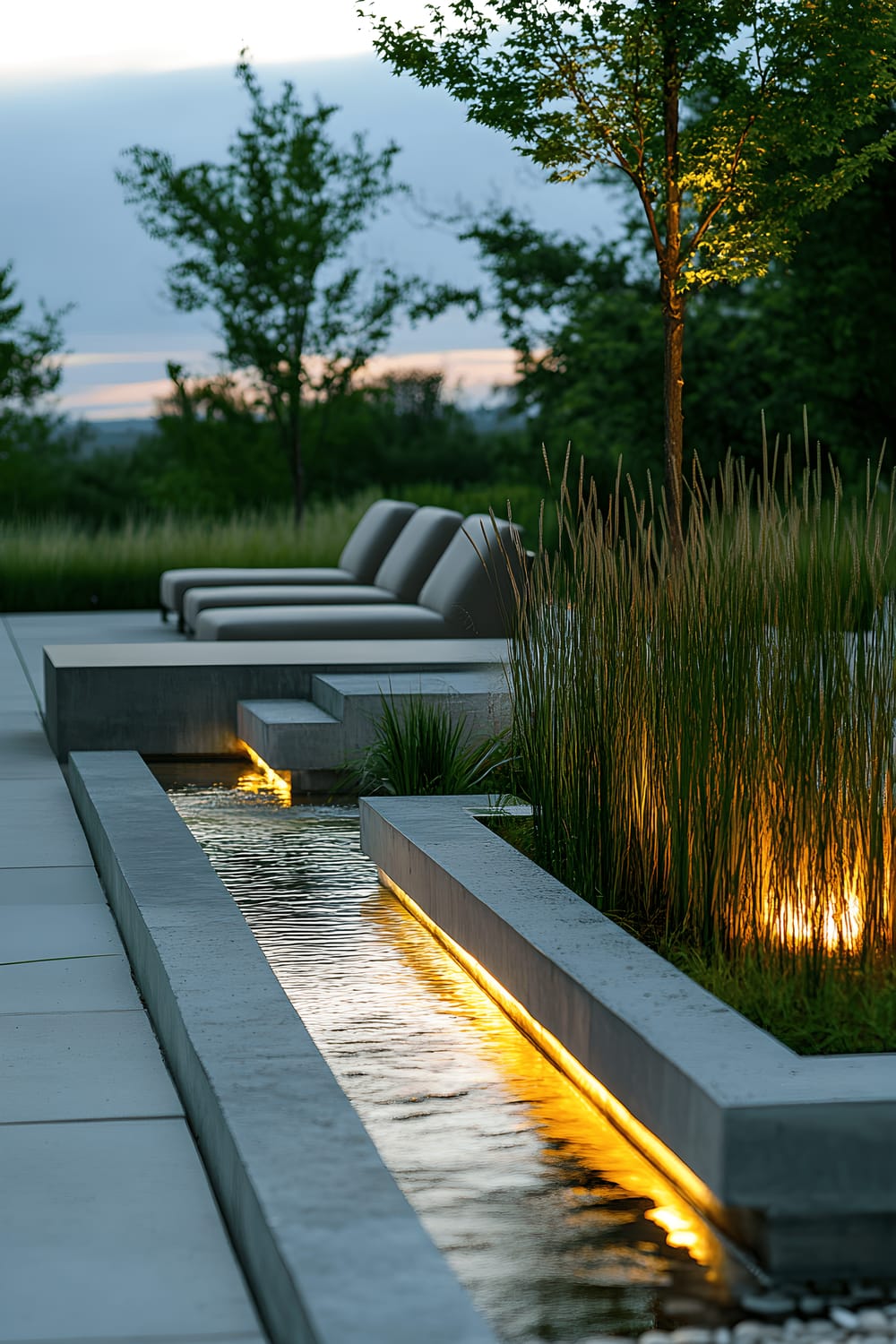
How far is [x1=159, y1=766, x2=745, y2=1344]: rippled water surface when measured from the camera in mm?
2656

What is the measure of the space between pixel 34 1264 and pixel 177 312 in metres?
19.3

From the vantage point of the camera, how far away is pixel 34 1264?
2.73m

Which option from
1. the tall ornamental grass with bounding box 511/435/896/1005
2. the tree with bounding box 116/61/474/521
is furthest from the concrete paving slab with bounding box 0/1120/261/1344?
the tree with bounding box 116/61/474/521

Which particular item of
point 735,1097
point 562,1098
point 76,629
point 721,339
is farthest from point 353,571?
point 721,339

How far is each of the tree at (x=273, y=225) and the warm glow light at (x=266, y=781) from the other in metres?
13.3

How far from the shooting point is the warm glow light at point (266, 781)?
23.1 ft

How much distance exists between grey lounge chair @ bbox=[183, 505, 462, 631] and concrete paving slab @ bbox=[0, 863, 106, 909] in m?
5.09

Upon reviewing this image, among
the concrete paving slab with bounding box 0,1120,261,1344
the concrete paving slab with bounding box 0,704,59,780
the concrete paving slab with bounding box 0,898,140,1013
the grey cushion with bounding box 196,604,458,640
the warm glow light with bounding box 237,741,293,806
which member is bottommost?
the warm glow light with bounding box 237,741,293,806

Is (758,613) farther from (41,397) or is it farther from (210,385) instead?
(41,397)

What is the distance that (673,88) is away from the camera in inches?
426

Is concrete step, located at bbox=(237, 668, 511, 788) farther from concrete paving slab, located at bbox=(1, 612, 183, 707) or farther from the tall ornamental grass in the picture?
concrete paving slab, located at bbox=(1, 612, 183, 707)

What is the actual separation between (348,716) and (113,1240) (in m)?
4.28

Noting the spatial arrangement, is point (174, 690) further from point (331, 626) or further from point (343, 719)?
point (331, 626)

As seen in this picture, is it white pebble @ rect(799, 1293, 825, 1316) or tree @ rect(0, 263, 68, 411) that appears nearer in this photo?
white pebble @ rect(799, 1293, 825, 1316)
